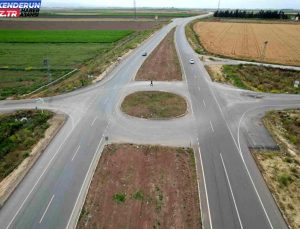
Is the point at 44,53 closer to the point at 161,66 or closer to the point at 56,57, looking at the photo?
the point at 56,57

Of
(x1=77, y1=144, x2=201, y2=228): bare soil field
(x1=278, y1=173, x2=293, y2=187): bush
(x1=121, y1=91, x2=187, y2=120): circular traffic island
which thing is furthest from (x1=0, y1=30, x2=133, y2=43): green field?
(x1=278, y1=173, x2=293, y2=187): bush

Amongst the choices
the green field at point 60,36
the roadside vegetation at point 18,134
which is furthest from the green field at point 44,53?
the roadside vegetation at point 18,134

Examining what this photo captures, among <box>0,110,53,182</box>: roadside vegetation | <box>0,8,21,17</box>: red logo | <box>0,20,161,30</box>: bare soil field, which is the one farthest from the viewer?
<box>0,20,161,30</box>: bare soil field

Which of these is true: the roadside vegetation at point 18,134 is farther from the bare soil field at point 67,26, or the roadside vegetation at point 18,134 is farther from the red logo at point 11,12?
the bare soil field at point 67,26

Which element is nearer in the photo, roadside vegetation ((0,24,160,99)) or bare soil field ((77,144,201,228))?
bare soil field ((77,144,201,228))

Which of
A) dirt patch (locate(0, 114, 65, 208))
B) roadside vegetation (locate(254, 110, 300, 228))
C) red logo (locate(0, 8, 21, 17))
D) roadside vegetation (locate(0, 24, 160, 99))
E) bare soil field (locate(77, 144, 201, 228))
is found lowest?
roadside vegetation (locate(254, 110, 300, 228))

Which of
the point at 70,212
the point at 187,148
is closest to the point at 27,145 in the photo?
the point at 70,212

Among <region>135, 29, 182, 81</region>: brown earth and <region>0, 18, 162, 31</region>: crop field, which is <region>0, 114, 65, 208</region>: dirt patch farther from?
<region>0, 18, 162, 31</region>: crop field
